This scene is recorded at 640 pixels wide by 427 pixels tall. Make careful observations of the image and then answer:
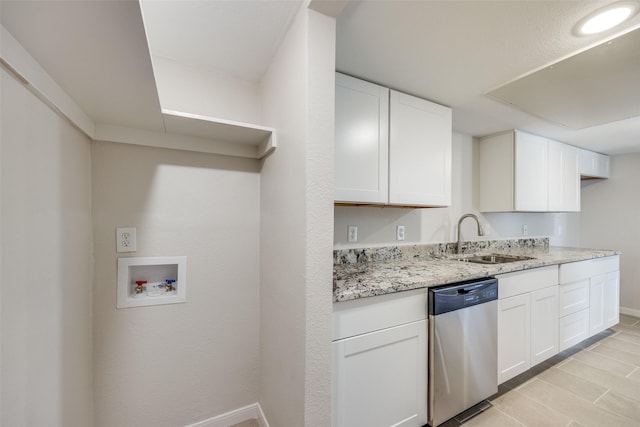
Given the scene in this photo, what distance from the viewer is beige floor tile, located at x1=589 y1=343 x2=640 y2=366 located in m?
2.30

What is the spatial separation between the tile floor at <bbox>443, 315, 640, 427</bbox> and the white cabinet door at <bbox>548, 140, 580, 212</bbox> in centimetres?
146

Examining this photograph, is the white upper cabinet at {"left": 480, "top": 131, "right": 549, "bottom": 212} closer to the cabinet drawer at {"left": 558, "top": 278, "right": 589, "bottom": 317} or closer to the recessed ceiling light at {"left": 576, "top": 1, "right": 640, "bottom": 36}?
the cabinet drawer at {"left": 558, "top": 278, "right": 589, "bottom": 317}

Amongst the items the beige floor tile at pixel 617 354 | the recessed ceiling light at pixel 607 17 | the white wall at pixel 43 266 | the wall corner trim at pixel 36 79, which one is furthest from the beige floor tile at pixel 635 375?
the wall corner trim at pixel 36 79

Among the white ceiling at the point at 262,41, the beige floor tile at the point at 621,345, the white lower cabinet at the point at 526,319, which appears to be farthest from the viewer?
the beige floor tile at the point at 621,345

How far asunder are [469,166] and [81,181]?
3.09 m

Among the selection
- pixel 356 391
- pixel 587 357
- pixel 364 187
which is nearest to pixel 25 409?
pixel 356 391

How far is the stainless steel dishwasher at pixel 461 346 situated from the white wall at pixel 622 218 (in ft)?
11.5

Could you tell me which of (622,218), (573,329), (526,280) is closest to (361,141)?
(526,280)

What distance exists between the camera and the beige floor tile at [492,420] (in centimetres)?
154

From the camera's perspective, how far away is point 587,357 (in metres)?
2.35

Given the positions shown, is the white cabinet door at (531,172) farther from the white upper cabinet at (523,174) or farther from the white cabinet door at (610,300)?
the white cabinet door at (610,300)

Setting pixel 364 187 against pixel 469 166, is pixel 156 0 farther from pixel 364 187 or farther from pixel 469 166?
pixel 469 166

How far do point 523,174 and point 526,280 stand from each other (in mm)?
1185

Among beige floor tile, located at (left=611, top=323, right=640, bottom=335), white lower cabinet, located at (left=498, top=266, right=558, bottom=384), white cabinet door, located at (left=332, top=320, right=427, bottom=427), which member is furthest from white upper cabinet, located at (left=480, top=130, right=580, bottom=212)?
white cabinet door, located at (left=332, top=320, right=427, bottom=427)
